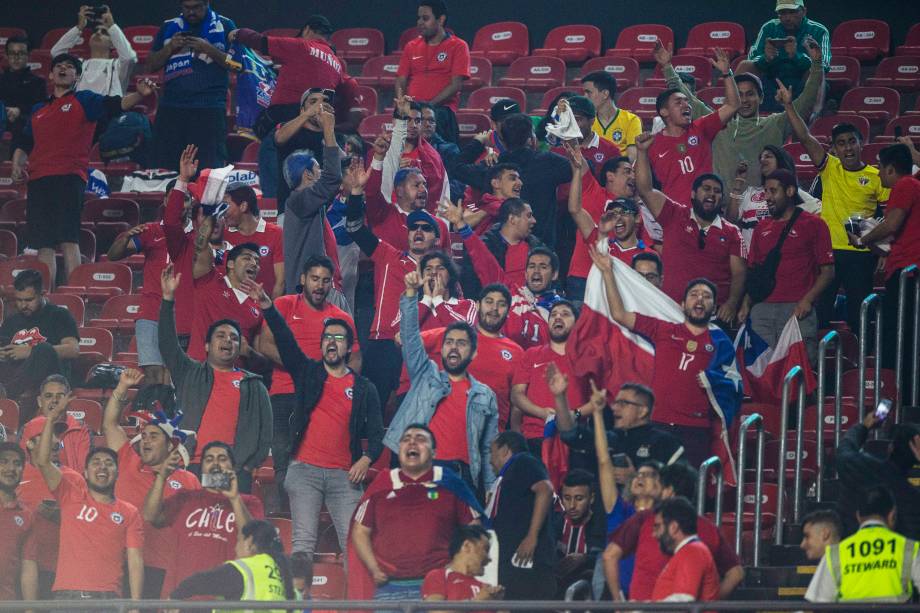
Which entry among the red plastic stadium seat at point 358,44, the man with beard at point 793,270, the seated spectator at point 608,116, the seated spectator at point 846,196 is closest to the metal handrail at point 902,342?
the man with beard at point 793,270

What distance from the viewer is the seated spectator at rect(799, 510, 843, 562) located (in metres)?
8.02

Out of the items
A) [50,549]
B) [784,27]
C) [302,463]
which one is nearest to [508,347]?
[302,463]

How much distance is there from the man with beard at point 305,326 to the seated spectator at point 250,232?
0.61 m

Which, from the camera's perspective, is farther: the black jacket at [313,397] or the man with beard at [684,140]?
the man with beard at [684,140]

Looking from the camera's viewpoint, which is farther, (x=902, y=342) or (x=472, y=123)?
(x=472, y=123)

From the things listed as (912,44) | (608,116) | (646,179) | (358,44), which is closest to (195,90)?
(608,116)

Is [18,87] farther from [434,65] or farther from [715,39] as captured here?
[715,39]

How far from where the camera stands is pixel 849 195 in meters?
11.3

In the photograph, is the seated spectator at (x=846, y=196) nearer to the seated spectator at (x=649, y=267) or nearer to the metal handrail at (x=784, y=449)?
the seated spectator at (x=649, y=267)

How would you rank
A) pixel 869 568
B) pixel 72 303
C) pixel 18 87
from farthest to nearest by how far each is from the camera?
pixel 18 87 < pixel 72 303 < pixel 869 568

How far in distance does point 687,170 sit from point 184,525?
4448 millimetres

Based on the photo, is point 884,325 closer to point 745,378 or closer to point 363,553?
point 745,378

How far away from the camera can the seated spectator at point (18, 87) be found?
13500mm

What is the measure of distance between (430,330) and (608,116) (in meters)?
2.96
